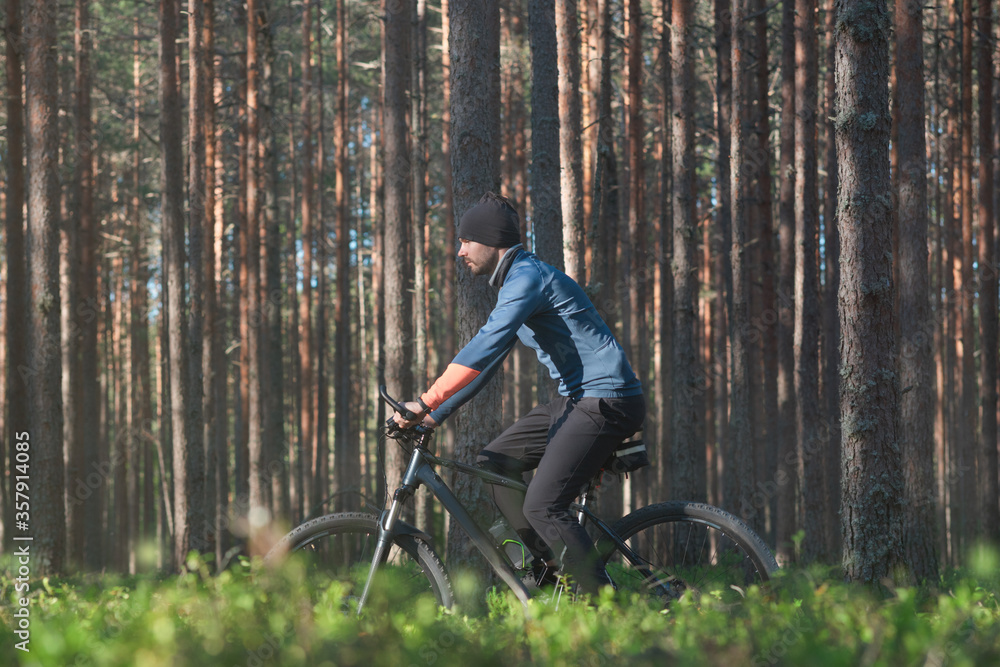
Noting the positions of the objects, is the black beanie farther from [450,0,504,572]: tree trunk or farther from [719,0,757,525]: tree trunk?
[719,0,757,525]: tree trunk

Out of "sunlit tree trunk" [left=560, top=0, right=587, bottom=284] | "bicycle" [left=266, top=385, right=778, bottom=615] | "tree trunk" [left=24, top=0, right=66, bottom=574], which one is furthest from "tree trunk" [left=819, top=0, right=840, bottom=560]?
"tree trunk" [left=24, top=0, right=66, bottom=574]

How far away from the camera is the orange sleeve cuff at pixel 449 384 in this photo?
150 inches

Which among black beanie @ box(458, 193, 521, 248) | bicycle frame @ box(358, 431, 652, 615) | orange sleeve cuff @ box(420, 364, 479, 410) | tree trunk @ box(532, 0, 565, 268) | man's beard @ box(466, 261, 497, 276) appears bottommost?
bicycle frame @ box(358, 431, 652, 615)

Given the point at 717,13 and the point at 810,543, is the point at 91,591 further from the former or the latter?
the point at 717,13

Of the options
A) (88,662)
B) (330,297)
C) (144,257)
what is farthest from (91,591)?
(330,297)

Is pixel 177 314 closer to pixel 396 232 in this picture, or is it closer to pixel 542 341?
pixel 396 232

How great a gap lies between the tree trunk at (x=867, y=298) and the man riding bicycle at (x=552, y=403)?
2.07m

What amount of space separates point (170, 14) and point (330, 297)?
22066 millimetres

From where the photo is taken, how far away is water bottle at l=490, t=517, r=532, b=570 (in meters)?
4.06

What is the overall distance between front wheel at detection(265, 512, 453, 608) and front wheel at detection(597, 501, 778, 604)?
87 cm

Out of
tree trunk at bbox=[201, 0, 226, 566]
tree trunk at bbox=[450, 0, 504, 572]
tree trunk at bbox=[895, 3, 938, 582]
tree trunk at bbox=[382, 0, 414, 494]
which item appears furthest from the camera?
tree trunk at bbox=[201, 0, 226, 566]

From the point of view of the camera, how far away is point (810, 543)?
38.2ft

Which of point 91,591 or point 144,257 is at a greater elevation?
point 144,257

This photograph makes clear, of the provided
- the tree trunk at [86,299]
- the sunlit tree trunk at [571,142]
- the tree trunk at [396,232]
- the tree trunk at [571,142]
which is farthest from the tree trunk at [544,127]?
the tree trunk at [86,299]
